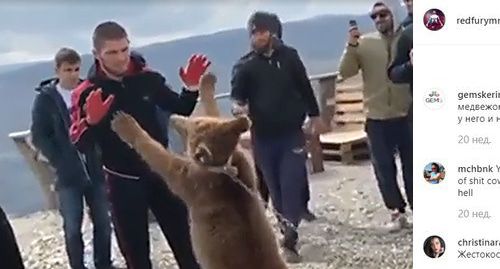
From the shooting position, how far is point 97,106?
2.48 ft

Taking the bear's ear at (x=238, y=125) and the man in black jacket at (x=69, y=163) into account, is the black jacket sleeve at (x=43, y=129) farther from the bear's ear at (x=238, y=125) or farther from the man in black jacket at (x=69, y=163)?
the bear's ear at (x=238, y=125)

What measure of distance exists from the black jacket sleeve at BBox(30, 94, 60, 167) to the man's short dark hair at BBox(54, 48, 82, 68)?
0.12 ft

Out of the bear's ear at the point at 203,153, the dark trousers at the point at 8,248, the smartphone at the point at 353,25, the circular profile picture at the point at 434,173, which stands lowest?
the dark trousers at the point at 8,248

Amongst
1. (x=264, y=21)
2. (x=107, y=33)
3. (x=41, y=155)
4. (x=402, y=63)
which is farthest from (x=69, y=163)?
(x=402, y=63)

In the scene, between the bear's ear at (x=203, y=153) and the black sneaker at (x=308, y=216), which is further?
the black sneaker at (x=308, y=216)

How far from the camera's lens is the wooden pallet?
84cm

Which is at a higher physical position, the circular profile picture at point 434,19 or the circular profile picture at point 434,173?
the circular profile picture at point 434,19

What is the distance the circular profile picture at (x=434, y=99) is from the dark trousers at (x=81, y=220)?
31 centimetres

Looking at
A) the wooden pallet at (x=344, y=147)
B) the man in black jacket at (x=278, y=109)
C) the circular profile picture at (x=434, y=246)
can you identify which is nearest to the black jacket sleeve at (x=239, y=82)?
the man in black jacket at (x=278, y=109)

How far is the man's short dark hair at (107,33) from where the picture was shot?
2.50 ft

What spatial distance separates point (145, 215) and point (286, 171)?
0.50ft

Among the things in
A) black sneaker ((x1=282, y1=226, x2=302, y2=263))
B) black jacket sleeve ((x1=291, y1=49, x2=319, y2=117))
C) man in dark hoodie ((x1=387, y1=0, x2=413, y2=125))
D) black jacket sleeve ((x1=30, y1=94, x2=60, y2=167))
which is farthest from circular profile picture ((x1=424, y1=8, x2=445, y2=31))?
black jacket sleeve ((x1=30, y1=94, x2=60, y2=167))

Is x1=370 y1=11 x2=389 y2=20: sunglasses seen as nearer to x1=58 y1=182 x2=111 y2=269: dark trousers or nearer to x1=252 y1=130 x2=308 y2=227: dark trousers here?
x1=252 y1=130 x2=308 y2=227: dark trousers

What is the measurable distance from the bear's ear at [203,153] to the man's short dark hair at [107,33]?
5.0 inches
